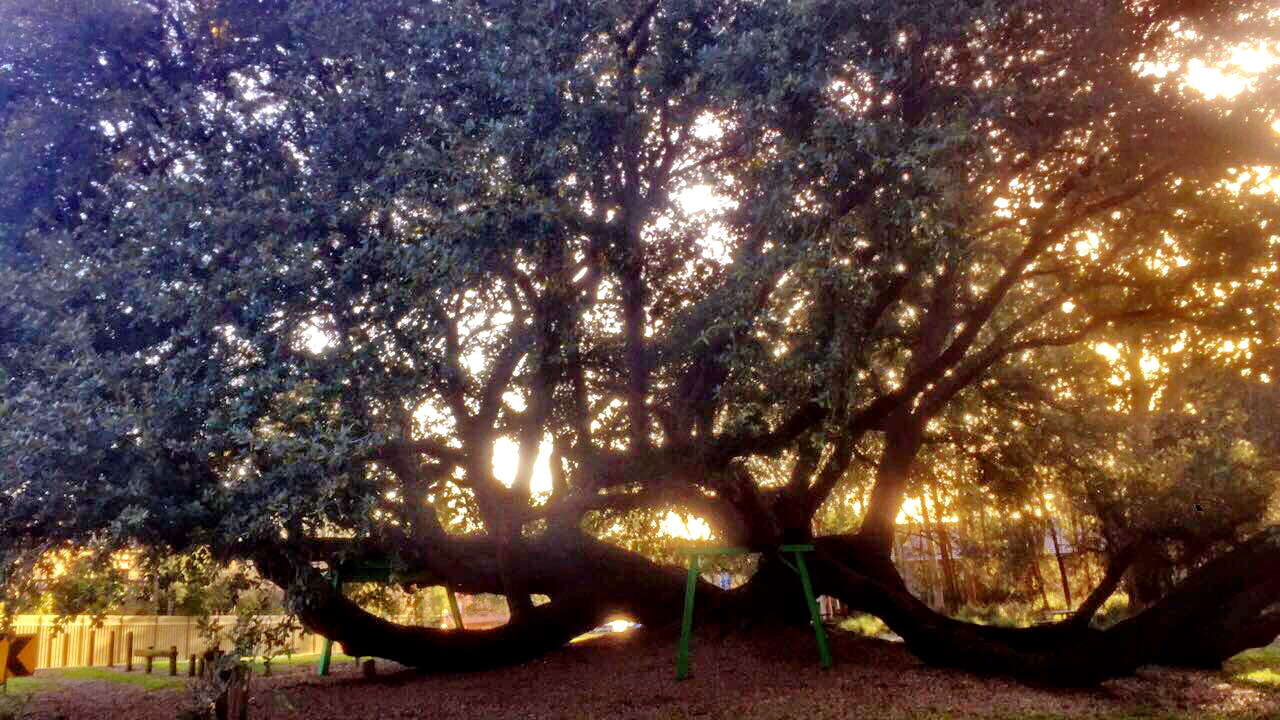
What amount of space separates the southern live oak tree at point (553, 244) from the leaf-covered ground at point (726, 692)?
2.23 ft

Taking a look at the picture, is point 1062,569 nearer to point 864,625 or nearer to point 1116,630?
point 864,625

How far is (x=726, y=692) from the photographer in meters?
11.7

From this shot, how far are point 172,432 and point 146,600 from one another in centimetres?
189

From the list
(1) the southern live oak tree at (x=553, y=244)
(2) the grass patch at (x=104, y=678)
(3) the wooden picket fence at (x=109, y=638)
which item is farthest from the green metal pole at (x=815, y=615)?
(3) the wooden picket fence at (x=109, y=638)

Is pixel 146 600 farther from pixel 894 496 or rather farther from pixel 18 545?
pixel 894 496

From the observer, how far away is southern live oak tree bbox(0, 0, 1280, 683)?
321 inches

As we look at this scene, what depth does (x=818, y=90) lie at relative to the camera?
8.64 m

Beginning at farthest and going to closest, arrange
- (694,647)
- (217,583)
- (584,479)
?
1. (694,647)
2. (584,479)
3. (217,583)

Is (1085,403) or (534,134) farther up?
(534,134)

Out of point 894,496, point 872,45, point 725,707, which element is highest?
point 872,45

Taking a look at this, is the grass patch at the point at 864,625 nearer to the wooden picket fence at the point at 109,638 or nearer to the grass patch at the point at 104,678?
the grass patch at the point at 104,678

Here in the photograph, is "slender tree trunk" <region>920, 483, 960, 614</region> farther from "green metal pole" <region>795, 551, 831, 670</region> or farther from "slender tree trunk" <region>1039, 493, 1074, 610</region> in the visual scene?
"green metal pole" <region>795, 551, 831, 670</region>

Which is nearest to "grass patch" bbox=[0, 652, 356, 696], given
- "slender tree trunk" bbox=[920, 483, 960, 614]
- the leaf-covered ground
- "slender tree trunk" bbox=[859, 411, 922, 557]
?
the leaf-covered ground

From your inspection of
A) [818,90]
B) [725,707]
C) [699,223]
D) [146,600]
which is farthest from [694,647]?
[818,90]
